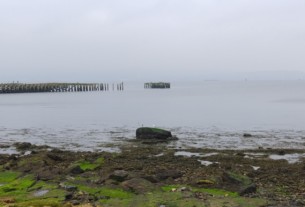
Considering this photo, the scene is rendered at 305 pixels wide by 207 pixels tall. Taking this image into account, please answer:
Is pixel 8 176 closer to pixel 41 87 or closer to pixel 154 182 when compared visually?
pixel 154 182

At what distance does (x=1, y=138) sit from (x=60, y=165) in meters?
17.1

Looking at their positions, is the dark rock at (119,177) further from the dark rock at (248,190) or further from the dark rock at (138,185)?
the dark rock at (248,190)

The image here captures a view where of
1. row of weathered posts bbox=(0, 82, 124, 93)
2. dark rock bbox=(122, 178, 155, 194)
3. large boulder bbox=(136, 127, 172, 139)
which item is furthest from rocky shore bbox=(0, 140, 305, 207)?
row of weathered posts bbox=(0, 82, 124, 93)

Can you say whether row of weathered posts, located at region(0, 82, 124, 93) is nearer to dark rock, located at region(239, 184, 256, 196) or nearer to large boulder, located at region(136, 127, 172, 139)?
large boulder, located at region(136, 127, 172, 139)

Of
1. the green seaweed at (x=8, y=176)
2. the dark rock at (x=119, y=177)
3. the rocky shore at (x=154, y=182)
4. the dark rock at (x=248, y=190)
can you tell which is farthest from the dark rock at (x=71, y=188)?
the dark rock at (x=248, y=190)

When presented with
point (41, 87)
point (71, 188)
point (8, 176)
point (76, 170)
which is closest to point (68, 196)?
point (71, 188)

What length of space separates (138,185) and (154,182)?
4.12 feet

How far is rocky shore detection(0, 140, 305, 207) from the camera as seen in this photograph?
1135 centimetres

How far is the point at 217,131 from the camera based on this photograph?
3594 cm

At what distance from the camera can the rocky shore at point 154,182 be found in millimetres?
11352

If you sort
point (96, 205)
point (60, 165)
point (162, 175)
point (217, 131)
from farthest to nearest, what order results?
1. point (217, 131)
2. point (60, 165)
3. point (162, 175)
4. point (96, 205)

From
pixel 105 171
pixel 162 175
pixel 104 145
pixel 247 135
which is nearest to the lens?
pixel 162 175

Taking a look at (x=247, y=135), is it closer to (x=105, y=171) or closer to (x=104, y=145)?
(x=104, y=145)

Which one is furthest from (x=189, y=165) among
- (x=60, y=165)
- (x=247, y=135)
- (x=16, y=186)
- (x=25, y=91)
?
(x=25, y=91)
